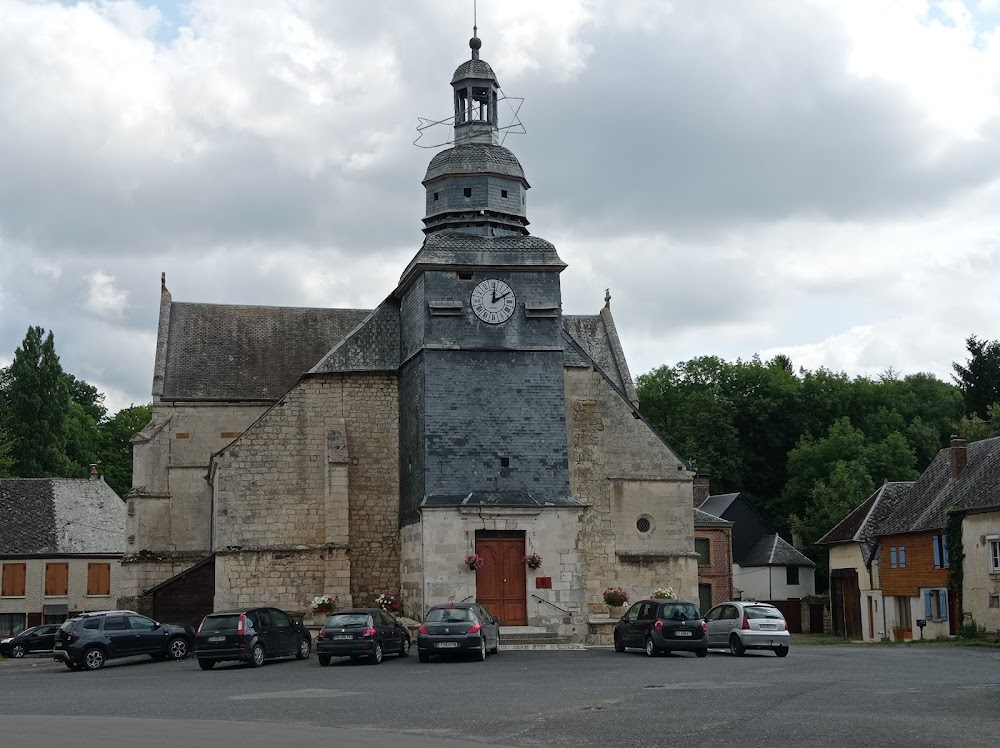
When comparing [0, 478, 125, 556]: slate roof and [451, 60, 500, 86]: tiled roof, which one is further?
[0, 478, 125, 556]: slate roof

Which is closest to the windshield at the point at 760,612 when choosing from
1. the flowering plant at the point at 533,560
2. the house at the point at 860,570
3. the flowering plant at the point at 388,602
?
the flowering plant at the point at 533,560

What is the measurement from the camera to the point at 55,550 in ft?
180

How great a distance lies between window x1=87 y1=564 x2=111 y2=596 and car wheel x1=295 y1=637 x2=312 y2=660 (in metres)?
28.5

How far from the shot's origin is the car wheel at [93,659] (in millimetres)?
30859

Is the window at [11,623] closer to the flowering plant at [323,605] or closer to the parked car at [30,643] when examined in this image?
the parked car at [30,643]

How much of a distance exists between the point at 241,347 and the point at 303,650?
739 inches

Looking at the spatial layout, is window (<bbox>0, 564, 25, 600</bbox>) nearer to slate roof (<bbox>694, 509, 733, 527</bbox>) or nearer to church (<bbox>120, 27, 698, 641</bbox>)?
church (<bbox>120, 27, 698, 641</bbox>)

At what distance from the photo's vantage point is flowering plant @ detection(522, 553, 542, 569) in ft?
114

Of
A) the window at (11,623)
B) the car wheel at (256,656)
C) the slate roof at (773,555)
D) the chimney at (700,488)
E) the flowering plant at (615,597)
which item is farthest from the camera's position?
the slate roof at (773,555)

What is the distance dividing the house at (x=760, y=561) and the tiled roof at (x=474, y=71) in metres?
33.4

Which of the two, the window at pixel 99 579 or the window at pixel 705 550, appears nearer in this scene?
the window at pixel 99 579

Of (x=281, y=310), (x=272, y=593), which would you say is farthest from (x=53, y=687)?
(x=281, y=310)

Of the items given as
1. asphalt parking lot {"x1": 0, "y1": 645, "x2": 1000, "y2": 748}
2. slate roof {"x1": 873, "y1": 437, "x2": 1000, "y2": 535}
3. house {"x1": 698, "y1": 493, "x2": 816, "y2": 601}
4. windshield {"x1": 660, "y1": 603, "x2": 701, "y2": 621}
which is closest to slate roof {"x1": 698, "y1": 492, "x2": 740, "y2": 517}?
house {"x1": 698, "y1": 493, "x2": 816, "y2": 601}

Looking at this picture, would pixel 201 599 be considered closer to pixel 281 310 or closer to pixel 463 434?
pixel 463 434
